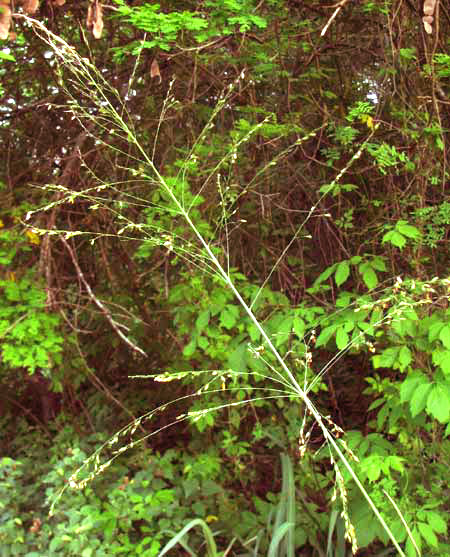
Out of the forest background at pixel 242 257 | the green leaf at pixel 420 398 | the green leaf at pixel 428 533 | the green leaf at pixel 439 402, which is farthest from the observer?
the forest background at pixel 242 257

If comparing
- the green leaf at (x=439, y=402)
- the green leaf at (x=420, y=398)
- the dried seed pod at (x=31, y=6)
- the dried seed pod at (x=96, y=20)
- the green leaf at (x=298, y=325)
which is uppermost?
the dried seed pod at (x=31, y=6)

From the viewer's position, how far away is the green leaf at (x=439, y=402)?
5.73 feet

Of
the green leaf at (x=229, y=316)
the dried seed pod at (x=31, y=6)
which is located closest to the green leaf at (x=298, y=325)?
the green leaf at (x=229, y=316)

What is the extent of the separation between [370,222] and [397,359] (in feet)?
2.66

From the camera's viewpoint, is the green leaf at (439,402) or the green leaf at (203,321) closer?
the green leaf at (439,402)

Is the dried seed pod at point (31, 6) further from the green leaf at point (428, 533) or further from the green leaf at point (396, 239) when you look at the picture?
the green leaf at point (428, 533)

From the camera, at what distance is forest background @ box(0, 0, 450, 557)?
231cm

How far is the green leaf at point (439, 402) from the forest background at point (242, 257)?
0.08 metres

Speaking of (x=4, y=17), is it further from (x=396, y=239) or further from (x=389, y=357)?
(x=389, y=357)

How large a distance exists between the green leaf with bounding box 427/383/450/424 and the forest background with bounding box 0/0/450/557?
0.26 feet

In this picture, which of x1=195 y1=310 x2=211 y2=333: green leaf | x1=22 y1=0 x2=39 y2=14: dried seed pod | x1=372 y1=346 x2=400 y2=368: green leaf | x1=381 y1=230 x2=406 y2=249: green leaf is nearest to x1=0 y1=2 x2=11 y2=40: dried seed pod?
x1=22 y1=0 x2=39 y2=14: dried seed pod

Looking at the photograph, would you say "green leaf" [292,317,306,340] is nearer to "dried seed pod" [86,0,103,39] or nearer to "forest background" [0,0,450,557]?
"forest background" [0,0,450,557]

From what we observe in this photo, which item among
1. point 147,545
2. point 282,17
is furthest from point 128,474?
point 282,17

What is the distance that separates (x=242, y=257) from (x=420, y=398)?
1.29 m
